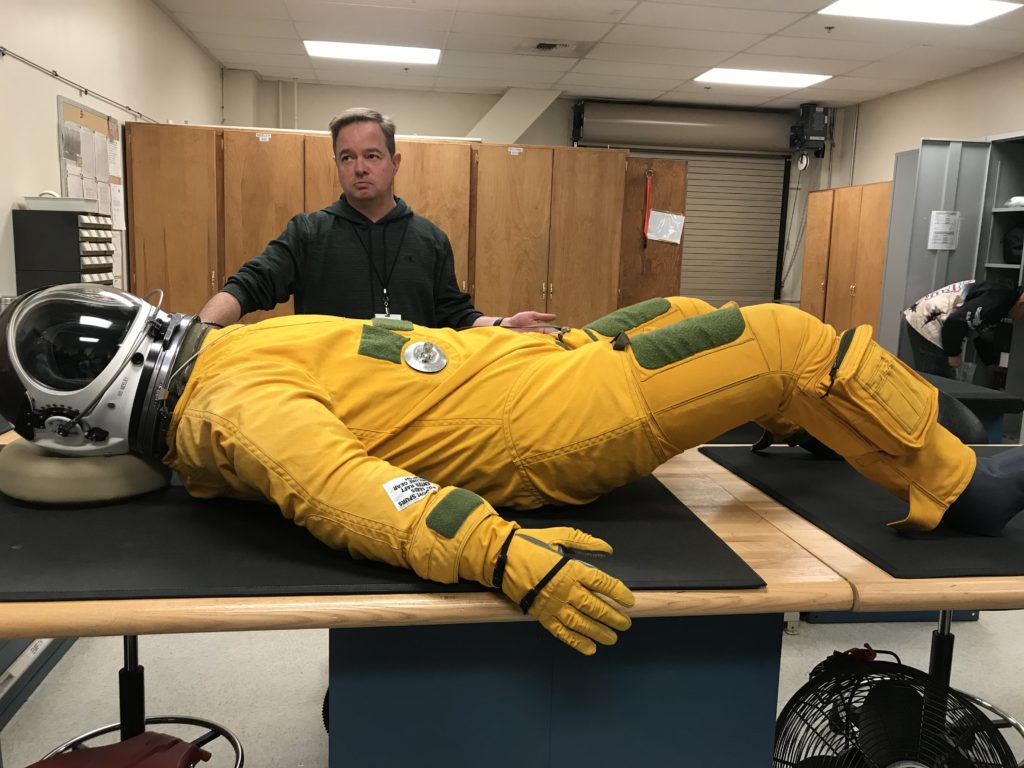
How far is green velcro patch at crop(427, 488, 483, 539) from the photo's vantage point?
1148 mm

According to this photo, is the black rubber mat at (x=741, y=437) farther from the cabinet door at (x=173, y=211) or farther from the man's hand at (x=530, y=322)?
the cabinet door at (x=173, y=211)

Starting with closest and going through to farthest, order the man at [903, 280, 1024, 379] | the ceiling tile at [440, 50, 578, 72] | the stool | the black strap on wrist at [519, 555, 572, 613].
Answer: the black strap on wrist at [519, 555, 572, 613], the stool, the man at [903, 280, 1024, 379], the ceiling tile at [440, 50, 578, 72]

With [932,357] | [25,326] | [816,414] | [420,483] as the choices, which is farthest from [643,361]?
[932,357]

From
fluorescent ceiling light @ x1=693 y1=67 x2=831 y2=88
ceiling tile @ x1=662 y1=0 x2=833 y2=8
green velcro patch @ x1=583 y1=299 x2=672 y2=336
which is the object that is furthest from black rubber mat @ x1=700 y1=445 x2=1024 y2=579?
fluorescent ceiling light @ x1=693 y1=67 x2=831 y2=88

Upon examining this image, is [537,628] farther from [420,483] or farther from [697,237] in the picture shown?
[697,237]

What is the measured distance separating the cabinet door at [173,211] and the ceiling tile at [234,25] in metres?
1.65

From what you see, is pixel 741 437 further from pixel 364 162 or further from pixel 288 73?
pixel 288 73

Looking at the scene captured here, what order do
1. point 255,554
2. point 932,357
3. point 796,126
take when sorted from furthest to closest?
1. point 796,126
2. point 932,357
3. point 255,554

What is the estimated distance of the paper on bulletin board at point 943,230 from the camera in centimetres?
605

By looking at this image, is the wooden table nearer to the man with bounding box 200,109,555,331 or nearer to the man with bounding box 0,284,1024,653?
the man with bounding box 0,284,1024,653

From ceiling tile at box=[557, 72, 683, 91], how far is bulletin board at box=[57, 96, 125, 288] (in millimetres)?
4356

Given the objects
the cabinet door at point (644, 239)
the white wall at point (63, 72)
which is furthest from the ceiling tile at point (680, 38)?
the white wall at point (63, 72)

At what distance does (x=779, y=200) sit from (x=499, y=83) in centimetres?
366

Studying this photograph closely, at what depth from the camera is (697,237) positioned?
9398 mm
